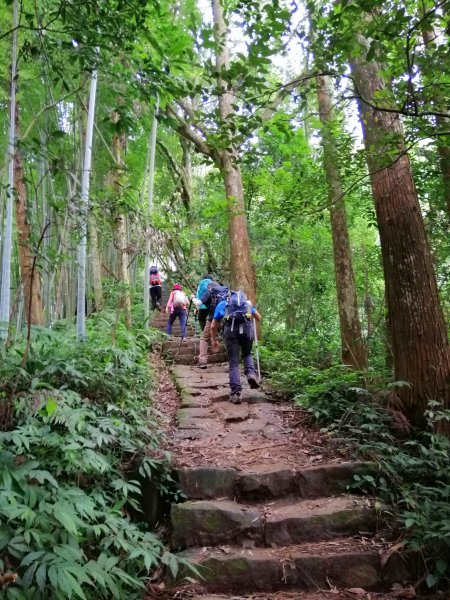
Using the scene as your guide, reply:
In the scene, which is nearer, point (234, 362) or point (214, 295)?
point (234, 362)

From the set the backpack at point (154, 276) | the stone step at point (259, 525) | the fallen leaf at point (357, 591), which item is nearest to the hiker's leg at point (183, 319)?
the backpack at point (154, 276)

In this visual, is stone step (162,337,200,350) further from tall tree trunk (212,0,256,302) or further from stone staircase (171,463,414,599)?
stone staircase (171,463,414,599)

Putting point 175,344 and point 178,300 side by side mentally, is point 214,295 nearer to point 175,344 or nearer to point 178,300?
point 178,300

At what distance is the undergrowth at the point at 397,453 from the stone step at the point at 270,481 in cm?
14

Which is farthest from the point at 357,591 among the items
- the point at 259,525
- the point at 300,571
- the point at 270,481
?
the point at 270,481

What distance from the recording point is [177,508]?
3.00 meters

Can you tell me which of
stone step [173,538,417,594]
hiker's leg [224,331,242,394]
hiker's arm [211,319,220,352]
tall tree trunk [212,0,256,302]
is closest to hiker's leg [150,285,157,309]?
tall tree trunk [212,0,256,302]

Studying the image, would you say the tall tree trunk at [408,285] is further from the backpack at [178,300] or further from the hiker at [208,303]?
the backpack at [178,300]

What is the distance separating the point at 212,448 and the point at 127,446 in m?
1.10

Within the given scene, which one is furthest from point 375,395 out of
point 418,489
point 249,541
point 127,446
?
point 127,446

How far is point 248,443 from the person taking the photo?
4.18 meters

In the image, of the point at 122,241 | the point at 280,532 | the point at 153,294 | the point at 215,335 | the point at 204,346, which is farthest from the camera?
the point at 153,294

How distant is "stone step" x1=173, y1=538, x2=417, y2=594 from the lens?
104 inches

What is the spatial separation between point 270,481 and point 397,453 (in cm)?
105
